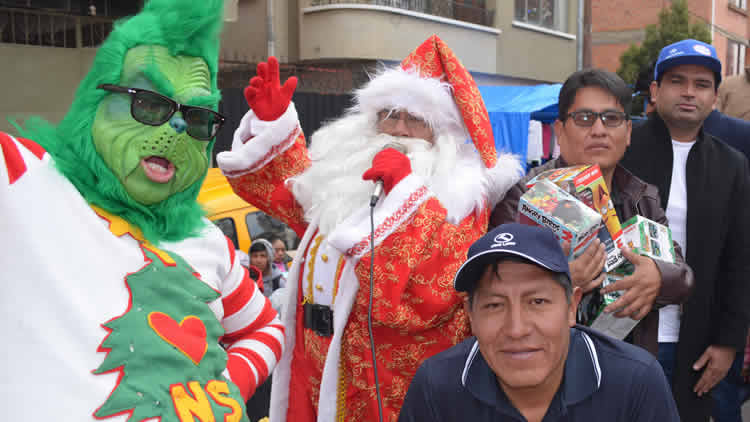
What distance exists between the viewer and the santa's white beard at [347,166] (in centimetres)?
246

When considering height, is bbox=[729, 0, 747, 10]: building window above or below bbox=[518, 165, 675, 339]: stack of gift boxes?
above

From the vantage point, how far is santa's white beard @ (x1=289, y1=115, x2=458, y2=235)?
8.09ft

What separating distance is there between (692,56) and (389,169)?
4.68 ft

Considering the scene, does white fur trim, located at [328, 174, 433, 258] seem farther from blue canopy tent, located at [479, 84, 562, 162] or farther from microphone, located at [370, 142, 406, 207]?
blue canopy tent, located at [479, 84, 562, 162]

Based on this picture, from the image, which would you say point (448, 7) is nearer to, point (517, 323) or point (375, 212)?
point (375, 212)

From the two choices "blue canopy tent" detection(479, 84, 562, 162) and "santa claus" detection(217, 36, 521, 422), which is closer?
"santa claus" detection(217, 36, 521, 422)

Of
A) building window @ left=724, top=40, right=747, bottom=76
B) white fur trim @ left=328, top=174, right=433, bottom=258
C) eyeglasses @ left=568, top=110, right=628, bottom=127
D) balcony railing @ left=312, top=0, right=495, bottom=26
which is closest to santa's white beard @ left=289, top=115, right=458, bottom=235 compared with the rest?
white fur trim @ left=328, top=174, right=433, bottom=258

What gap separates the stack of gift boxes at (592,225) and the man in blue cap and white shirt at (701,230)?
0.53 meters

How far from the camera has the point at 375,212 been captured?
228 cm

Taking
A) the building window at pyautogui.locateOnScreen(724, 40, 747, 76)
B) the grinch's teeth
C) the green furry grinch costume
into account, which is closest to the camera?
the green furry grinch costume

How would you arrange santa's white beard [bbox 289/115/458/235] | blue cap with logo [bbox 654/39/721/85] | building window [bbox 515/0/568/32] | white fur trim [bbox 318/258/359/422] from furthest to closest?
1. building window [bbox 515/0/568/32]
2. blue cap with logo [bbox 654/39/721/85]
3. santa's white beard [bbox 289/115/458/235]
4. white fur trim [bbox 318/258/359/422]

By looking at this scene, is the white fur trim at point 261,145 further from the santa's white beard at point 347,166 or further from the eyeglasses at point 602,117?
the eyeglasses at point 602,117

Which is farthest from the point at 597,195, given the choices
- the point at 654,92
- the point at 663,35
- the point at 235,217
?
the point at 663,35

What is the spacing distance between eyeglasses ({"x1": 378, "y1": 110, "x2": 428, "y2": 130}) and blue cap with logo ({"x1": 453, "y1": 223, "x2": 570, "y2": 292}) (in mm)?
920
